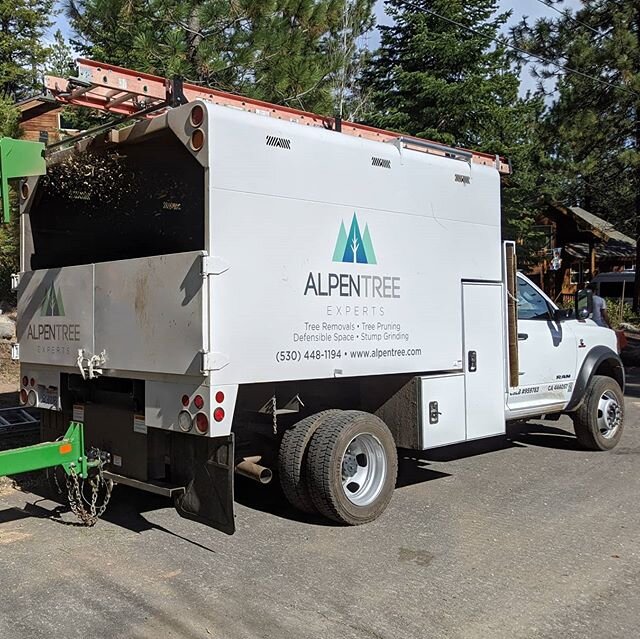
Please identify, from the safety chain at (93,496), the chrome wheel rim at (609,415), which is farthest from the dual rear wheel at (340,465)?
the chrome wheel rim at (609,415)

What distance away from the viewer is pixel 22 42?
26.2 meters

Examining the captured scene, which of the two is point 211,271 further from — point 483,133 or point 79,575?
point 483,133

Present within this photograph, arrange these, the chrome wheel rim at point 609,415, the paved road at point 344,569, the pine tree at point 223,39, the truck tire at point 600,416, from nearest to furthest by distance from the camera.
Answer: the paved road at point 344,569 → the truck tire at point 600,416 → the chrome wheel rim at point 609,415 → the pine tree at point 223,39

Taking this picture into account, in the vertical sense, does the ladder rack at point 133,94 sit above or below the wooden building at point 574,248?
below

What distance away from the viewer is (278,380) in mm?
5312

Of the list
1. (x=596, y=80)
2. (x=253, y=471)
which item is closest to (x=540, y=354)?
(x=253, y=471)

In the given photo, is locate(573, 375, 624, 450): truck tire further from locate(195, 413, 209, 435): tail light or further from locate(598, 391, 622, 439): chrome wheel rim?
locate(195, 413, 209, 435): tail light

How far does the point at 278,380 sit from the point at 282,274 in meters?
0.75

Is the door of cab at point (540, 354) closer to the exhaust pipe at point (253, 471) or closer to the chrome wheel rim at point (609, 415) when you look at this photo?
the chrome wheel rim at point (609, 415)

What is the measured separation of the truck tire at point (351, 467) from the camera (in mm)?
5652

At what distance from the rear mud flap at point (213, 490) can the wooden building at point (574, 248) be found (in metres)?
29.1

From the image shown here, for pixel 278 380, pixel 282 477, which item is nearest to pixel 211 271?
pixel 278 380

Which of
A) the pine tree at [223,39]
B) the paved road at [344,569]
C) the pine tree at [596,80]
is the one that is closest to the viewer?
the paved road at [344,569]

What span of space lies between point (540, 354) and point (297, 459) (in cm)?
339
